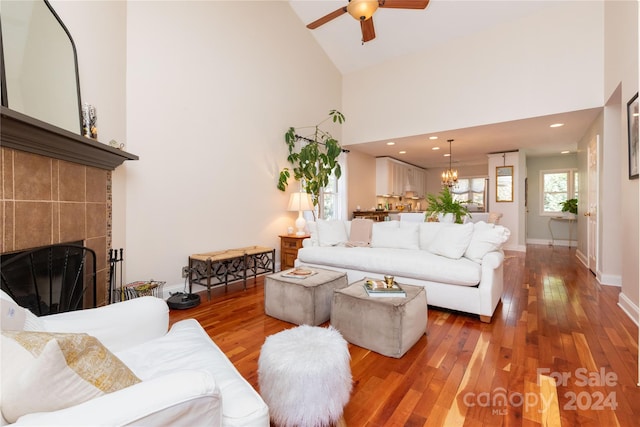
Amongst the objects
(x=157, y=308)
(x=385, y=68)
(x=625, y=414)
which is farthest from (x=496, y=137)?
(x=157, y=308)

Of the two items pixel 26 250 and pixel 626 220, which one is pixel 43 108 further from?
pixel 626 220

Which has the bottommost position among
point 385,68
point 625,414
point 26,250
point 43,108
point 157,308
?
point 625,414

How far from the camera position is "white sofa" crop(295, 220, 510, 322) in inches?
107

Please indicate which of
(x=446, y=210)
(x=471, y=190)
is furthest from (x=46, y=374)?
(x=471, y=190)

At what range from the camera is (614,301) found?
10.4ft

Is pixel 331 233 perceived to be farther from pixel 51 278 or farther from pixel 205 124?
pixel 51 278

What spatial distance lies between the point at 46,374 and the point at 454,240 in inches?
126

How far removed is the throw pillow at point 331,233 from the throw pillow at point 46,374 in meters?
3.31

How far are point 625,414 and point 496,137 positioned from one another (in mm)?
5161

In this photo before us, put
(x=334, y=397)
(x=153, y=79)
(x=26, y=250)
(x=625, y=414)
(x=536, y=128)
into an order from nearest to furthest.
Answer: (x=334, y=397)
(x=625, y=414)
(x=26, y=250)
(x=153, y=79)
(x=536, y=128)

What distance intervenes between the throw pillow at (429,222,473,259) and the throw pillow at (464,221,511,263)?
7cm

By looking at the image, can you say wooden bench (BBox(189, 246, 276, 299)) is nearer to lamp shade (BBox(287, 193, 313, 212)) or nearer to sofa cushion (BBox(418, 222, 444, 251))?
lamp shade (BBox(287, 193, 313, 212))

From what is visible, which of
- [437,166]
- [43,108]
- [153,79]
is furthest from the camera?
[437,166]

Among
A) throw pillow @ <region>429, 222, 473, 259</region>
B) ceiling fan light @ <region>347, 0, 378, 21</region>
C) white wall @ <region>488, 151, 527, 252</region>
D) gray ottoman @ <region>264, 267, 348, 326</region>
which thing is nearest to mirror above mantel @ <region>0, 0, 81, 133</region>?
gray ottoman @ <region>264, 267, 348, 326</region>
